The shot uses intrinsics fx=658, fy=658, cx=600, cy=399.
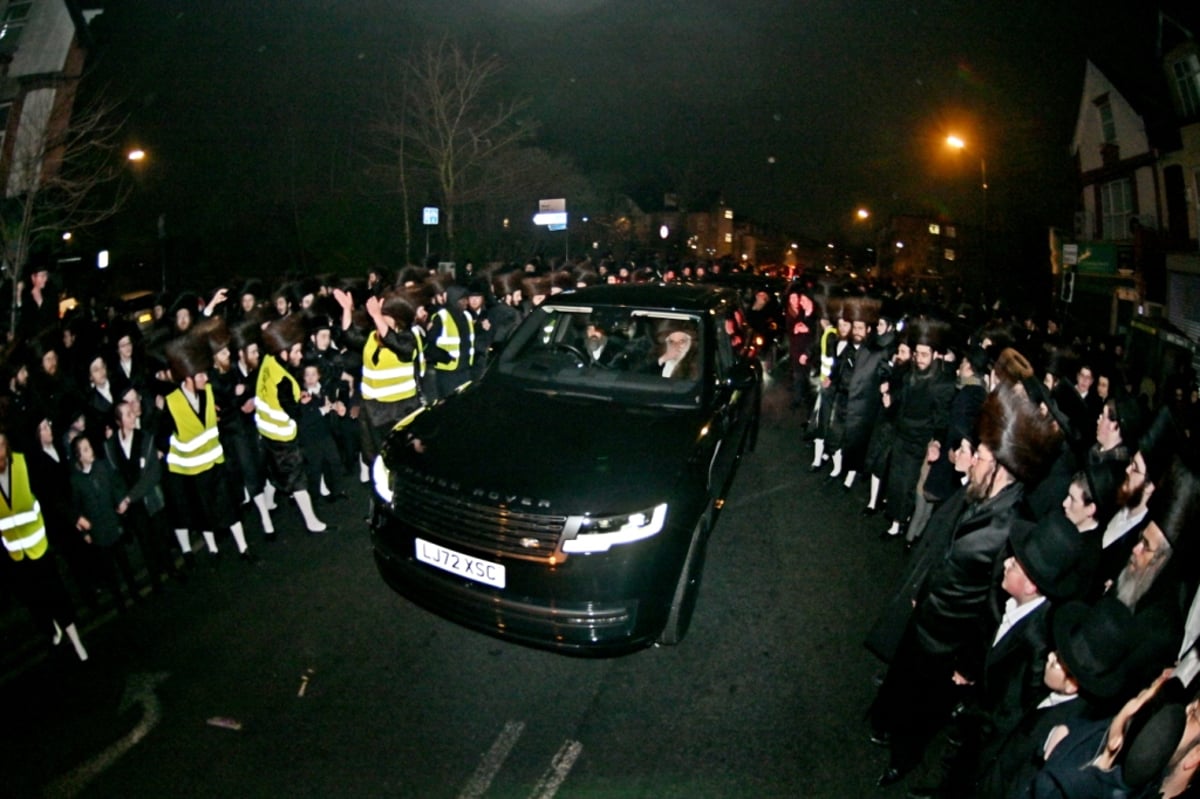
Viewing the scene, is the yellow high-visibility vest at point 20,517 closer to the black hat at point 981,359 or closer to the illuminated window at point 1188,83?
the black hat at point 981,359

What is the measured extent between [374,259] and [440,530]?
22343 millimetres

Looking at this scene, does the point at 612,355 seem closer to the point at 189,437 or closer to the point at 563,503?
the point at 563,503

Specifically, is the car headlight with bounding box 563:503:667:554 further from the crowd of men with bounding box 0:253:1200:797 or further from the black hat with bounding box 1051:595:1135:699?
the black hat with bounding box 1051:595:1135:699

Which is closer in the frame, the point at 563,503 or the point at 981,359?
the point at 563,503

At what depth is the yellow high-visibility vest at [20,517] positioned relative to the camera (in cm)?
380

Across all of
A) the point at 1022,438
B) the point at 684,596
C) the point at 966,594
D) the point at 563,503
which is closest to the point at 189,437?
the point at 563,503

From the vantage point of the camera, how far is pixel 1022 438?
10.2ft

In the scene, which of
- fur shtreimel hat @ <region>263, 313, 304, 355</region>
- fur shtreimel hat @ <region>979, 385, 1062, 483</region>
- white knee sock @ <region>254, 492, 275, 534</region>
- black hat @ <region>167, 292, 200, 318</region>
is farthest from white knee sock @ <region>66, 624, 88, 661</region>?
fur shtreimel hat @ <region>979, 385, 1062, 483</region>

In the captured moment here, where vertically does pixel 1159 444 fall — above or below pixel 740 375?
below

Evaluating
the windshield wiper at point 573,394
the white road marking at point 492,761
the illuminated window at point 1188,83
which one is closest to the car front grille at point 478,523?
the white road marking at point 492,761

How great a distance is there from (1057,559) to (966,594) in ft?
2.14

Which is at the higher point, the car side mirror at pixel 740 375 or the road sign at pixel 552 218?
the road sign at pixel 552 218

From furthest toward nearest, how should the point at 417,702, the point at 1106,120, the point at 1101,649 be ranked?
1. the point at 1106,120
2. the point at 417,702
3. the point at 1101,649

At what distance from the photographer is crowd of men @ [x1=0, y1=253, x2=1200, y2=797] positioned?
2236 mm
